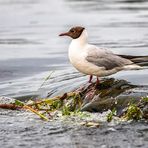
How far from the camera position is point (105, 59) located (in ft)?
34.1

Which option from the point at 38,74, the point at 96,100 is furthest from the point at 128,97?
the point at 38,74

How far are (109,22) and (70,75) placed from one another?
12.0 metres

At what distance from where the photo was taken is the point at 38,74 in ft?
50.8

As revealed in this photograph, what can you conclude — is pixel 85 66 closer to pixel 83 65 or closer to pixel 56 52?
pixel 83 65

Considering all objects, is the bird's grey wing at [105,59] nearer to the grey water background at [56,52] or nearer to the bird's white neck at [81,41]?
the bird's white neck at [81,41]

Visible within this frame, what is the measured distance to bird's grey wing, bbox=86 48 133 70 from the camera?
1024 centimetres

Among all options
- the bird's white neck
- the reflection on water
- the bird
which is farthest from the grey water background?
the bird's white neck

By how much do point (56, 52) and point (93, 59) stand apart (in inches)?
346

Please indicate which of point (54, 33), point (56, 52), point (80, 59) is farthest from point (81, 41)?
point (54, 33)

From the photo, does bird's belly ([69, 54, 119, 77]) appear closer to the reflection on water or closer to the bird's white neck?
the bird's white neck

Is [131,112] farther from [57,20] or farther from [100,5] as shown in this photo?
[100,5]

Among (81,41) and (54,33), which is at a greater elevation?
(81,41)

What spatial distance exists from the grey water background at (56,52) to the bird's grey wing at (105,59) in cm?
139

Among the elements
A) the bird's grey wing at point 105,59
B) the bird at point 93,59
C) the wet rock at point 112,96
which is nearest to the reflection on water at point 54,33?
the wet rock at point 112,96
